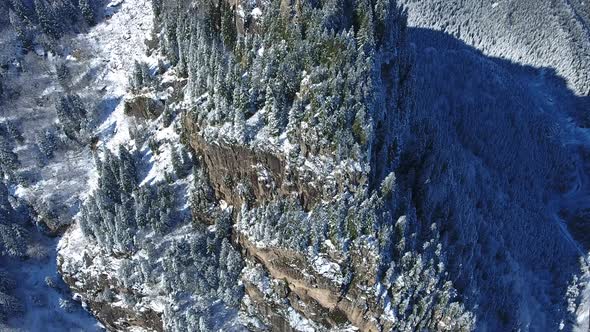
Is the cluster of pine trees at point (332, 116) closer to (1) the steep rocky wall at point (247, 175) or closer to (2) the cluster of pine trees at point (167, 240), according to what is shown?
(1) the steep rocky wall at point (247, 175)

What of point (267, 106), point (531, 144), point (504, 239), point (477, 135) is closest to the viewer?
point (267, 106)

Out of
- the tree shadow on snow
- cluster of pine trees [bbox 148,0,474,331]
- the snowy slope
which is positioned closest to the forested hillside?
cluster of pine trees [bbox 148,0,474,331]

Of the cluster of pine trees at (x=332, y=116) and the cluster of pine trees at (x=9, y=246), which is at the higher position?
the cluster of pine trees at (x=332, y=116)

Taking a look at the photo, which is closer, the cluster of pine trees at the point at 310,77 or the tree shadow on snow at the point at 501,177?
the cluster of pine trees at the point at 310,77

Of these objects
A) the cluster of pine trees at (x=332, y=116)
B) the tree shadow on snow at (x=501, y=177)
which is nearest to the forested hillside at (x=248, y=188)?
the cluster of pine trees at (x=332, y=116)

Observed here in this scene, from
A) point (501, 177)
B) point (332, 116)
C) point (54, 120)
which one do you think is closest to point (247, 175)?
point (332, 116)

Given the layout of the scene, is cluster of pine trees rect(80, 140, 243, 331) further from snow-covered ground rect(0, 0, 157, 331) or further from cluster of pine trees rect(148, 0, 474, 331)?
snow-covered ground rect(0, 0, 157, 331)

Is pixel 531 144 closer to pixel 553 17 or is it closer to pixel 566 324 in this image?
pixel 566 324

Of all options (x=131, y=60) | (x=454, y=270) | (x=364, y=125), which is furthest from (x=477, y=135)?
(x=131, y=60)
